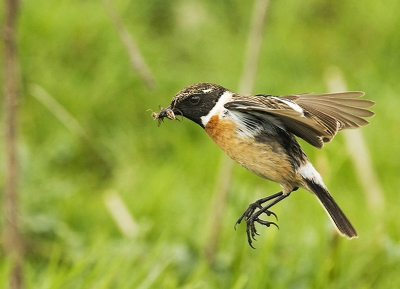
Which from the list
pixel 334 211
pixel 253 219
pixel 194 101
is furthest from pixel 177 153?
pixel 194 101

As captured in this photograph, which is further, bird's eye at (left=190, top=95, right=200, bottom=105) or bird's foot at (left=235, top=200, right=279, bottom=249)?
bird's foot at (left=235, top=200, right=279, bottom=249)

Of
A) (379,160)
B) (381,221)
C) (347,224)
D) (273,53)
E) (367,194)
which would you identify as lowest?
(347,224)

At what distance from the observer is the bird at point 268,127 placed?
169 centimetres

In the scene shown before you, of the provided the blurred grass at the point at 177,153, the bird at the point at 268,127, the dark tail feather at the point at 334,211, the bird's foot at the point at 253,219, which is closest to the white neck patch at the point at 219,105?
the bird at the point at 268,127

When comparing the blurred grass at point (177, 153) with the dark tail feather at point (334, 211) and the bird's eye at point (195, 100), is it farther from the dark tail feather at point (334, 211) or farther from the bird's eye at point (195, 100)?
the bird's eye at point (195, 100)

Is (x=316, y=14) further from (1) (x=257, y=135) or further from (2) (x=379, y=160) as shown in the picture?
(1) (x=257, y=135)

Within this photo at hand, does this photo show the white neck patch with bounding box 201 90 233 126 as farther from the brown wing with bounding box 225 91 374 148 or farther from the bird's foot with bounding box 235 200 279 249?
the bird's foot with bounding box 235 200 279 249

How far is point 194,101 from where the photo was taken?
66.2 inches

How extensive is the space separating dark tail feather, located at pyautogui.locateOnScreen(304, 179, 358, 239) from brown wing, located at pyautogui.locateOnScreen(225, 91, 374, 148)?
19cm

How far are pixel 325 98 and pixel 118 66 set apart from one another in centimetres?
523

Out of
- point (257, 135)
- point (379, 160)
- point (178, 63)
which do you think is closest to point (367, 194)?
point (379, 160)

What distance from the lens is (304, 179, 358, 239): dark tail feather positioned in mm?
1872

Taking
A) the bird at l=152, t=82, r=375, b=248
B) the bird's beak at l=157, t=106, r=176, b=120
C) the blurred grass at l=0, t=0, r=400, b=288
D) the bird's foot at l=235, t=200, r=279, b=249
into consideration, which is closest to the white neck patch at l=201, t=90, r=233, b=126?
the bird at l=152, t=82, r=375, b=248

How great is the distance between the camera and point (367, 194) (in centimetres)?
589
